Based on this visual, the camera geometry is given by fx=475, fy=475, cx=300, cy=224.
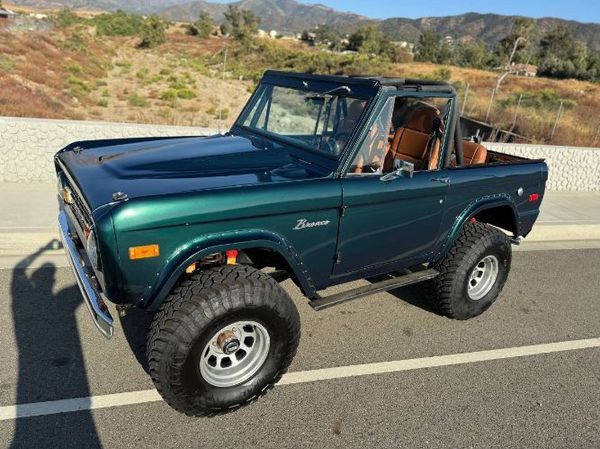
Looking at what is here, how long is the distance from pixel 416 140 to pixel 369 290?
1.33m

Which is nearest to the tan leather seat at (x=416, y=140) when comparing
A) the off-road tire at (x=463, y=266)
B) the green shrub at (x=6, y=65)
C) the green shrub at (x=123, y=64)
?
the off-road tire at (x=463, y=266)

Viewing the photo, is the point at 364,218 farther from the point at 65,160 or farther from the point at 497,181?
the point at 65,160

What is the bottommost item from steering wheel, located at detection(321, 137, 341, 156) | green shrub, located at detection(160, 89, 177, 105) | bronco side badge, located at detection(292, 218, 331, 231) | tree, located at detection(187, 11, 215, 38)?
green shrub, located at detection(160, 89, 177, 105)

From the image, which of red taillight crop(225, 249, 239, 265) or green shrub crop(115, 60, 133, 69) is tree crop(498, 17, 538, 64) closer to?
green shrub crop(115, 60, 133, 69)

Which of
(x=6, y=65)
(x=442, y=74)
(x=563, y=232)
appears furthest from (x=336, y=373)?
(x=442, y=74)

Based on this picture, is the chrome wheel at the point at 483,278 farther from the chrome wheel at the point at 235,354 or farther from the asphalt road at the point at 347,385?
the chrome wheel at the point at 235,354

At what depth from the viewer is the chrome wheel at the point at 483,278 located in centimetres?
431

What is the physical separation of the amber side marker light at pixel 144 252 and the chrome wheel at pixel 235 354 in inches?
26.4

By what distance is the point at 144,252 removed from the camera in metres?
2.52

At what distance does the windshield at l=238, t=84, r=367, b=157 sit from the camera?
133 inches

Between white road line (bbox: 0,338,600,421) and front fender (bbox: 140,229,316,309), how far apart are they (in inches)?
27.9

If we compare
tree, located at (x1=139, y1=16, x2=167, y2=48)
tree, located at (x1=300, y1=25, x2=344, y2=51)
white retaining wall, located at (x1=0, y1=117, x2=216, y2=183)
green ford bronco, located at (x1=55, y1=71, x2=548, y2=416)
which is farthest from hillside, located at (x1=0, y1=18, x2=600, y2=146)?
tree, located at (x1=300, y1=25, x2=344, y2=51)

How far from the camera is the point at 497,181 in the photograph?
4055mm

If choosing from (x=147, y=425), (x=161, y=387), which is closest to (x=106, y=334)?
(x=161, y=387)
